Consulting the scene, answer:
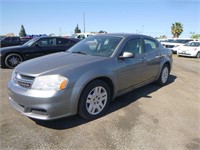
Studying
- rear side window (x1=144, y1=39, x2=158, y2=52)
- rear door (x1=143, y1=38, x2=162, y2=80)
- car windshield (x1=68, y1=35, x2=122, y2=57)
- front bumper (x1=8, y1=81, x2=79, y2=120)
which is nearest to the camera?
front bumper (x1=8, y1=81, x2=79, y2=120)

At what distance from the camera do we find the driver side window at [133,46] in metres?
3.99

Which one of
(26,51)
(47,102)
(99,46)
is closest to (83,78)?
(47,102)

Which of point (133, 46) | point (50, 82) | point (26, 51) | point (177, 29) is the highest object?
point (177, 29)

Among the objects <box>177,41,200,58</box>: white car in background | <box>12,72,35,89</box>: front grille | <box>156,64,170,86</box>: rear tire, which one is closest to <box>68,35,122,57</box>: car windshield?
<box>12,72,35,89</box>: front grille

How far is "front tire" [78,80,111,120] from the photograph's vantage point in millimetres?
3125

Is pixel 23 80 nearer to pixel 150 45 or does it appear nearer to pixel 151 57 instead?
pixel 151 57

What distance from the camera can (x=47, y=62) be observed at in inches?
134

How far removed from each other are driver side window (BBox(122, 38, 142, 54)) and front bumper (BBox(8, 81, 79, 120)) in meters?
1.64

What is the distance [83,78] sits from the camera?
301 centimetres

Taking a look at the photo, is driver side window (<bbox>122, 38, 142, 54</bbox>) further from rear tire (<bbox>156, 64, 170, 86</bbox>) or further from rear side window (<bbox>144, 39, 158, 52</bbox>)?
rear tire (<bbox>156, 64, 170, 86</bbox>)

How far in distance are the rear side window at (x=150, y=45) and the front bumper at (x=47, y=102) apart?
2.47m

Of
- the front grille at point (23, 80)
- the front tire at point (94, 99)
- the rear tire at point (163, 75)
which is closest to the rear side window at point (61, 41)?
the rear tire at point (163, 75)

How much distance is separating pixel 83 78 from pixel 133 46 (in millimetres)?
1745

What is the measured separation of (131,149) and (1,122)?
2.24 metres
